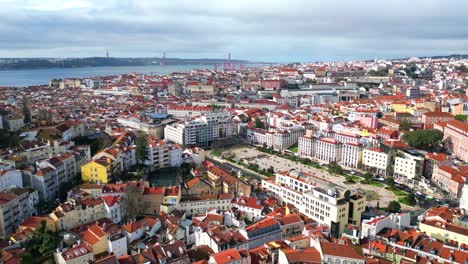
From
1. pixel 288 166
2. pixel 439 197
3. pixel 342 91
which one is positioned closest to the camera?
pixel 439 197

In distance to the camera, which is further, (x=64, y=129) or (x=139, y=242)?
(x=64, y=129)

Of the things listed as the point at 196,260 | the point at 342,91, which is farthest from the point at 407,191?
Result: the point at 342,91

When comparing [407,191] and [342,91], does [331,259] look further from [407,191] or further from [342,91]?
[342,91]

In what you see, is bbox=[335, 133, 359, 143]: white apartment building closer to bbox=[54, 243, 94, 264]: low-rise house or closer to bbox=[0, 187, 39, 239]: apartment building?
bbox=[54, 243, 94, 264]: low-rise house

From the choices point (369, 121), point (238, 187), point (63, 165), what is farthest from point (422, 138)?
point (63, 165)

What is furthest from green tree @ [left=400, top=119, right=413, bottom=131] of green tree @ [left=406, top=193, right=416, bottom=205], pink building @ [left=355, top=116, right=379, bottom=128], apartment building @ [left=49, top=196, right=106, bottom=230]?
apartment building @ [left=49, top=196, right=106, bottom=230]
